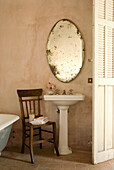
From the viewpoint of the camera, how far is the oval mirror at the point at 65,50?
3775 mm

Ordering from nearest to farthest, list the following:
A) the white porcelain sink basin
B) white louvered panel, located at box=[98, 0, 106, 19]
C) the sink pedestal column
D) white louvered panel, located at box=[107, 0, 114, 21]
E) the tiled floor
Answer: the tiled floor → white louvered panel, located at box=[98, 0, 106, 19] → white louvered panel, located at box=[107, 0, 114, 21] → the white porcelain sink basin → the sink pedestal column

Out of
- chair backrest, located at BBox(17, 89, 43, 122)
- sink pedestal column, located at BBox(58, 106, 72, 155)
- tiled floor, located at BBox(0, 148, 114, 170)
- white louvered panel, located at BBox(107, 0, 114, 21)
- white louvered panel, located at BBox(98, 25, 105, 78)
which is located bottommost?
tiled floor, located at BBox(0, 148, 114, 170)

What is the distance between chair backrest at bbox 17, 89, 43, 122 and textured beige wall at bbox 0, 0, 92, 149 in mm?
136

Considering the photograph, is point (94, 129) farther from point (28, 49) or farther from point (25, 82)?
point (28, 49)

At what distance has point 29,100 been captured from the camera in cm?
365

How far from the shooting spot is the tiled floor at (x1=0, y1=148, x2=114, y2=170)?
291cm

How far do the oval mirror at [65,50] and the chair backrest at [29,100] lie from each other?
0.51 m

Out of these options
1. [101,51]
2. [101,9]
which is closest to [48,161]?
[101,51]

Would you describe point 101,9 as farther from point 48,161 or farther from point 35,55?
point 48,161

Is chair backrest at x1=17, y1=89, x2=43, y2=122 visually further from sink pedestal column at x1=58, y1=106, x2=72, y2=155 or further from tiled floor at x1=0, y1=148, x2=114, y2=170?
tiled floor at x1=0, y1=148, x2=114, y2=170

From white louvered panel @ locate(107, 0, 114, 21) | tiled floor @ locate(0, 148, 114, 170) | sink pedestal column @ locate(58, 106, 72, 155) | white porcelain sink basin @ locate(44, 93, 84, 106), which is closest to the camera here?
tiled floor @ locate(0, 148, 114, 170)

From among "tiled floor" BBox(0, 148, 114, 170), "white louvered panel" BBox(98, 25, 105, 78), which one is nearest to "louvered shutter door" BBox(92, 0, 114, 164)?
"white louvered panel" BBox(98, 25, 105, 78)

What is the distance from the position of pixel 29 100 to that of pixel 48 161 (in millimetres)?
1098

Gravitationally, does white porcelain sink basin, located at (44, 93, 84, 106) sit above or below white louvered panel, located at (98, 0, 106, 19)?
below
